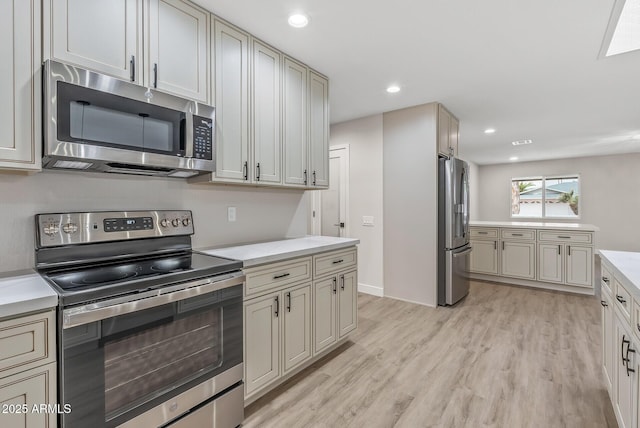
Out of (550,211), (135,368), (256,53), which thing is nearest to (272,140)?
(256,53)

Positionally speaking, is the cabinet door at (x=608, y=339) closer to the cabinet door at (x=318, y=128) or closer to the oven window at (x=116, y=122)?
the cabinet door at (x=318, y=128)

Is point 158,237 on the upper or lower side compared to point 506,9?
lower

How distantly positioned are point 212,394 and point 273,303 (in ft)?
1.90

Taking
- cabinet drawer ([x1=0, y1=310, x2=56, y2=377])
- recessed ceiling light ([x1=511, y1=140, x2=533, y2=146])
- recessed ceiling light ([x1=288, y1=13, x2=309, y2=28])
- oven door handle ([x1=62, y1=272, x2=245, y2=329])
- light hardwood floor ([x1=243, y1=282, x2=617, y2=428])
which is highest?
recessed ceiling light ([x1=511, y1=140, x2=533, y2=146])

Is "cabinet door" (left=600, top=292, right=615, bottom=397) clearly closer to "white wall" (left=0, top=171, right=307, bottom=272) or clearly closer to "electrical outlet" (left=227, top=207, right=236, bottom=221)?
"white wall" (left=0, top=171, right=307, bottom=272)

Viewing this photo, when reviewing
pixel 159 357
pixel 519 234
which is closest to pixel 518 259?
pixel 519 234

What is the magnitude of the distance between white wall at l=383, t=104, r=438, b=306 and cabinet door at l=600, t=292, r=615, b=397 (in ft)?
5.88

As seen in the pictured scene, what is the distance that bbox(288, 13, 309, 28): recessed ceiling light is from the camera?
80.1 inches

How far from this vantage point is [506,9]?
1.96 metres

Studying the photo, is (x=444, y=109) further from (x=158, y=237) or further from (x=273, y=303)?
(x=158, y=237)

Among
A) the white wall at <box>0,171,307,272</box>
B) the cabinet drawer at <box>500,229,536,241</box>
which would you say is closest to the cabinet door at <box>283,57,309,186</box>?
the white wall at <box>0,171,307,272</box>

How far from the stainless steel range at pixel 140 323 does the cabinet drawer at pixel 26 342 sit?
4 centimetres

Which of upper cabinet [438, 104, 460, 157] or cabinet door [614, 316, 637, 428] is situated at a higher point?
upper cabinet [438, 104, 460, 157]

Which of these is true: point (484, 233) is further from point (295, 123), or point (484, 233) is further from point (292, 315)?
point (292, 315)
